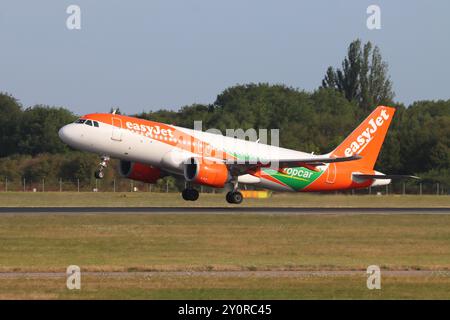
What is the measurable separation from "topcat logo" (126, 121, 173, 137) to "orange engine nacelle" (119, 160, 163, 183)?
287cm

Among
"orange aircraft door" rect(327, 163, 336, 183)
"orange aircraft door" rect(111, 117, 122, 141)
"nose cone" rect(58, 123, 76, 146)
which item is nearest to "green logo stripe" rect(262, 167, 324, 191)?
"orange aircraft door" rect(327, 163, 336, 183)

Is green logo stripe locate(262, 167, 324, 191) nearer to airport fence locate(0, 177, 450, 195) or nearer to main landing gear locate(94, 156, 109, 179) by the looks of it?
main landing gear locate(94, 156, 109, 179)

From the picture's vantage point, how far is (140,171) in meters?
54.2

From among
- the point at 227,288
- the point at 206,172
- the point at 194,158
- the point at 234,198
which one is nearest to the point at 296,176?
the point at 234,198

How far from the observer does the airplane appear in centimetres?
5066

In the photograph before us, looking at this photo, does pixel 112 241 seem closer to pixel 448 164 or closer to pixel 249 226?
pixel 249 226

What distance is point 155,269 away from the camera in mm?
25078

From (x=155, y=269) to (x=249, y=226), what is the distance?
47.8 feet

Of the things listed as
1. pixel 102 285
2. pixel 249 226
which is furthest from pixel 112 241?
pixel 102 285

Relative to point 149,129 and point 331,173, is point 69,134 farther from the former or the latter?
point 331,173

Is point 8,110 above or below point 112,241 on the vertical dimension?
above
